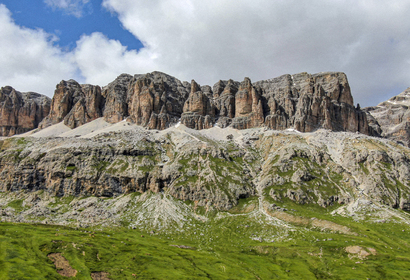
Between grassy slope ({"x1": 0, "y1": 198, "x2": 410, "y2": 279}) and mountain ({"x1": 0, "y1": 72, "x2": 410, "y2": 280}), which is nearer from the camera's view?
grassy slope ({"x1": 0, "y1": 198, "x2": 410, "y2": 279})

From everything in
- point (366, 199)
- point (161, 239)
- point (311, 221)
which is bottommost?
point (161, 239)

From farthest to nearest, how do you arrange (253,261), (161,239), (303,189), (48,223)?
(303,189) < (48,223) < (161,239) < (253,261)

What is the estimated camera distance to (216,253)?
Result: 120750mm

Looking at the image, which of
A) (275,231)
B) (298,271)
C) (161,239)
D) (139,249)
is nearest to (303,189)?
(275,231)

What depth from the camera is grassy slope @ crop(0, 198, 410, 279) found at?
87438 mm

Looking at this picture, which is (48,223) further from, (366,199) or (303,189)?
(366,199)

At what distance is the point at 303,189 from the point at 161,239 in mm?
105382

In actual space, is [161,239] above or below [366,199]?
below

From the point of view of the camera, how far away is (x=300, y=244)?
128 m

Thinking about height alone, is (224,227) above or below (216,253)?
above

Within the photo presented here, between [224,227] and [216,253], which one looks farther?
[224,227]

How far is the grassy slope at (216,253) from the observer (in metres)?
87.4

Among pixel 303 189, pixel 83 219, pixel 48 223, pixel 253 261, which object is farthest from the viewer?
pixel 303 189

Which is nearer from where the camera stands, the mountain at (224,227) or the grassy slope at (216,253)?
the grassy slope at (216,253)
